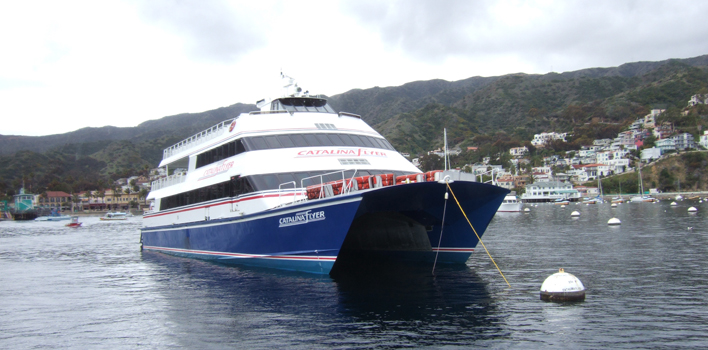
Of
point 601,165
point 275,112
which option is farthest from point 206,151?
point 601,165

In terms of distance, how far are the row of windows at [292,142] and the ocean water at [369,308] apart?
4598mm

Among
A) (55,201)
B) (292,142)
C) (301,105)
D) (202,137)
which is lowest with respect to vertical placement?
(292,142)

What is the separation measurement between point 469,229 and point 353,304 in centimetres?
628

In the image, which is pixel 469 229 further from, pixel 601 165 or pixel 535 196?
pixel 601 165

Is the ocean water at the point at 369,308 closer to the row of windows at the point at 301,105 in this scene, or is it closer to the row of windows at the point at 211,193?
the row of windows at the point at 211,193

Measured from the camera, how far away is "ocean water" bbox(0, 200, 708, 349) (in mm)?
9547

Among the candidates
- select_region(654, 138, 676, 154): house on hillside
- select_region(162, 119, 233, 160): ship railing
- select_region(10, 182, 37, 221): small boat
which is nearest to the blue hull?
select_region(162, 119, 233, 160): ship railing

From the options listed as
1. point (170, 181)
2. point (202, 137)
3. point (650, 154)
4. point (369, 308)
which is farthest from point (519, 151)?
point (369, 308)

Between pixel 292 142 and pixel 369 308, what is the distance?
9.26 metres

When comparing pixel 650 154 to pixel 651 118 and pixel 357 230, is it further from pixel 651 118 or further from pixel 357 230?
pixel 357 230

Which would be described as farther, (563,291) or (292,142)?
(292,142)

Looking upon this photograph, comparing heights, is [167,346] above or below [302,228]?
below

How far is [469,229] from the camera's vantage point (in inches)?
681

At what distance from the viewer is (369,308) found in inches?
477
